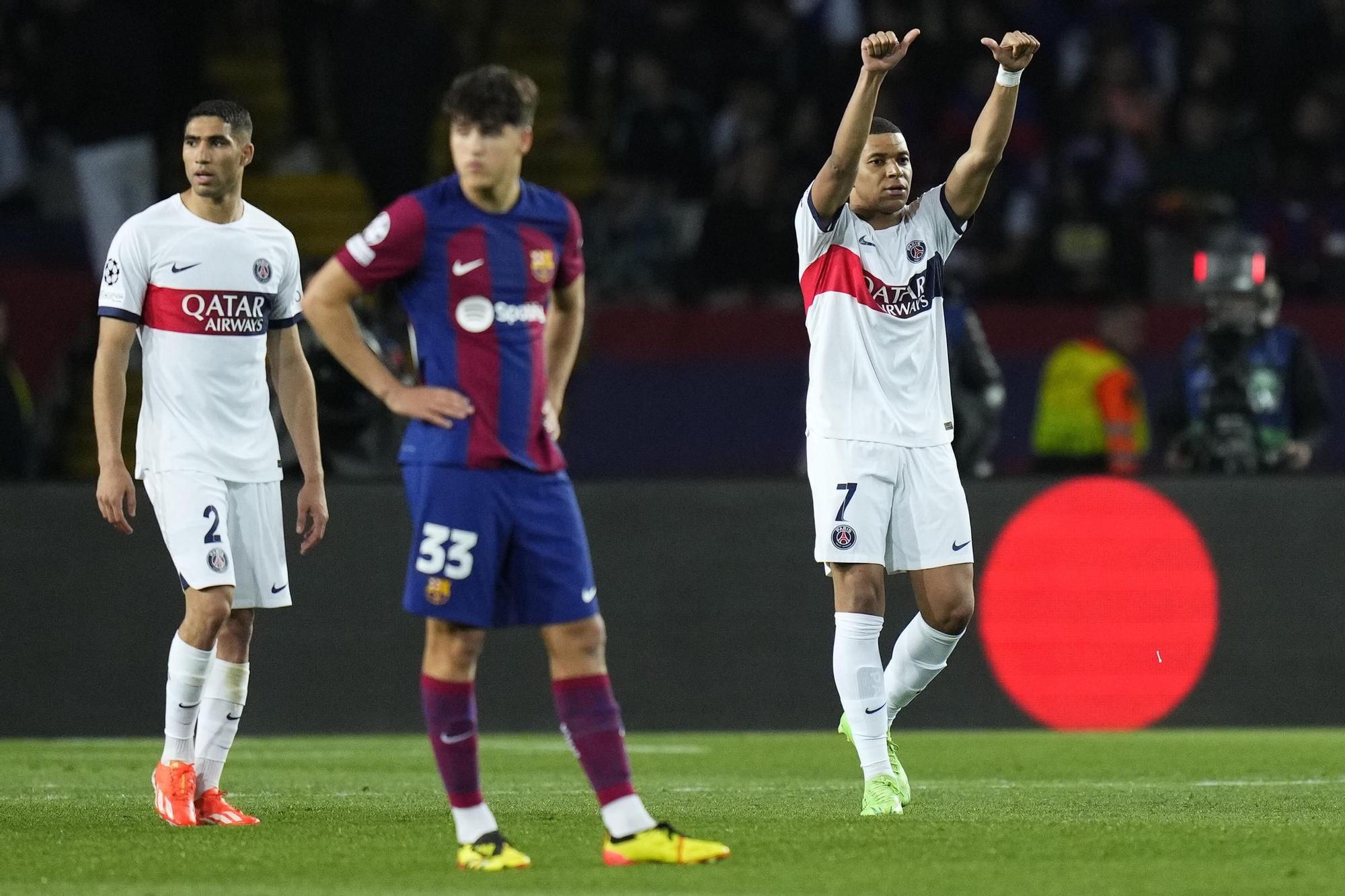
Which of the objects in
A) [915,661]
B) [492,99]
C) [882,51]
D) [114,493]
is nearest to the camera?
[492,99]

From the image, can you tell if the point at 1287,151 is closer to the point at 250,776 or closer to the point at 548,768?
the point at 548,768

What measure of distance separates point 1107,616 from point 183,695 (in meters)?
5.56

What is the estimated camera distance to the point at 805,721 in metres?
11.5

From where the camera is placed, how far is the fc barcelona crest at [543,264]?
5.87 m

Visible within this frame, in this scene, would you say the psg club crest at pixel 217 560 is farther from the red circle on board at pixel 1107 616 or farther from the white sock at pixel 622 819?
the red circle on board at pixel 1107 616

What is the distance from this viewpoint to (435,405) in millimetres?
5754

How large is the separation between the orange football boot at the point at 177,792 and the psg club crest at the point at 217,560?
2.10 feet

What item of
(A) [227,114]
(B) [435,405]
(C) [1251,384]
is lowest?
(C) [1251,384]

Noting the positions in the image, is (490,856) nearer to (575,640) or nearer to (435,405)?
(575,640)

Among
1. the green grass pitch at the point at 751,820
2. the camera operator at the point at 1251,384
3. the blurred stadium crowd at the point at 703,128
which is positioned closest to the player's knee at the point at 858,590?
the green grass pitch at the point at 751,820

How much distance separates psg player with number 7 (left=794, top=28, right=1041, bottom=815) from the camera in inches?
293

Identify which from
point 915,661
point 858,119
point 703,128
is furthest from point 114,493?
point 703,128

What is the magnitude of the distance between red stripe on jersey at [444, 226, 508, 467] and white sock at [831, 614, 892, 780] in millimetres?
2003

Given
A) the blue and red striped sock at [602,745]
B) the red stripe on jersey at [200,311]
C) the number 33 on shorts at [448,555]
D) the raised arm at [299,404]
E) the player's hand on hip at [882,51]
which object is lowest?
the blue and red striped sock at [602,745]
